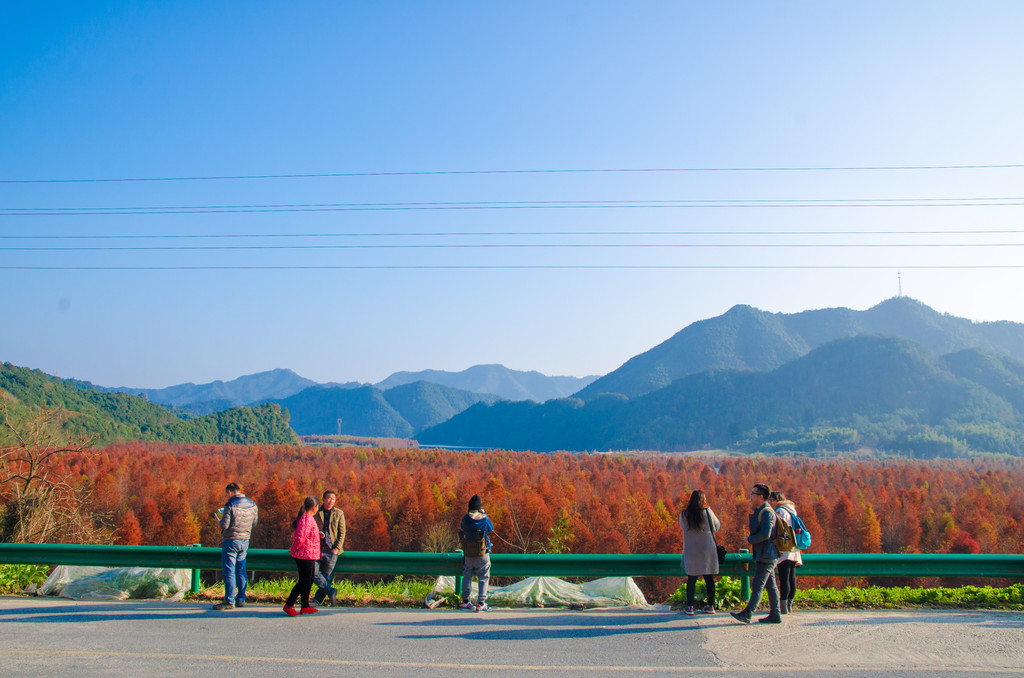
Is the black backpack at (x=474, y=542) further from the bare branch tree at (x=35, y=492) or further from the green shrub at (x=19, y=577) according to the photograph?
the bare branch tree at (x=35, y=492)

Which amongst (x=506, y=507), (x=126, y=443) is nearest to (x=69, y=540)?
(x=506, y=507)

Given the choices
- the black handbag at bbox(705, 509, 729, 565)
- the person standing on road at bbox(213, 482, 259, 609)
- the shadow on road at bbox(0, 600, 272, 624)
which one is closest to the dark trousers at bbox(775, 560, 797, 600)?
the black handbag at bbox(705, 509, 729, 565)

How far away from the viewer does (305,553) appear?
10.0 metres

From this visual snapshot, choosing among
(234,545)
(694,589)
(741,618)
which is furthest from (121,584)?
(741,618)

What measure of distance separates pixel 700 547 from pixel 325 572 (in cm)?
547

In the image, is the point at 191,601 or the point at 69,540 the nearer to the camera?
the point at 191,601

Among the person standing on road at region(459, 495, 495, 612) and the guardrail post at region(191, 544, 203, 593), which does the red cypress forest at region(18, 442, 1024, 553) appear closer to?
the guardrail post at region(191, 544, 203, 593)

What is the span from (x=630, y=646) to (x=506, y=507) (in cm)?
7408

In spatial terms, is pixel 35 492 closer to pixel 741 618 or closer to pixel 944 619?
pixel 741 618

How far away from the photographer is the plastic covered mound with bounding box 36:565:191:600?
11.0 m

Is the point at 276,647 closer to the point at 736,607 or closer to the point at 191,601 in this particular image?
the point at 191,601

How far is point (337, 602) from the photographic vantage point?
1085 centimetres

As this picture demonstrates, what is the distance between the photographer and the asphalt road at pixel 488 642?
7.91 meters

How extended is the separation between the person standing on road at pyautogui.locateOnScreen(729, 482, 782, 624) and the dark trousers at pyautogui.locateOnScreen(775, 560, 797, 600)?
28cm
